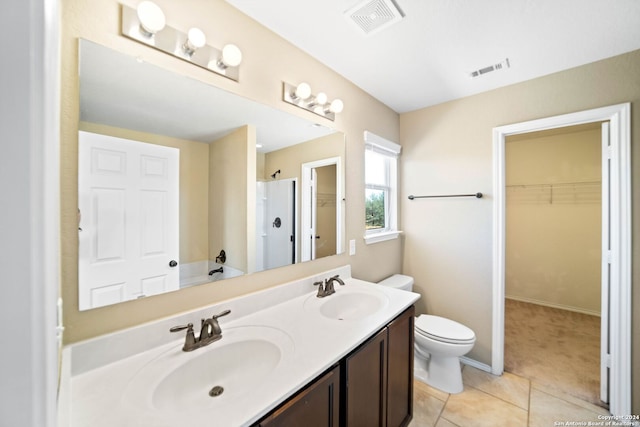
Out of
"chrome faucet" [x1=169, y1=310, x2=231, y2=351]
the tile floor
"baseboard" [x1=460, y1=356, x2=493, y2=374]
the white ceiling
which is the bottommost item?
the tile floor

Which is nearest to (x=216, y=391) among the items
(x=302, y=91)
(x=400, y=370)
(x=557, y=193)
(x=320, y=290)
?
(x=320, y=290)

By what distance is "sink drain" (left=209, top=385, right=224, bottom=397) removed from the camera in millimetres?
907

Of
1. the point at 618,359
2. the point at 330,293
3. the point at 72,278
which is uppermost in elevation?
the point at 72,278

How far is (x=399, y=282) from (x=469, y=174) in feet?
3.73

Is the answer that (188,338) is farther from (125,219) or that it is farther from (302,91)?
(302,91)

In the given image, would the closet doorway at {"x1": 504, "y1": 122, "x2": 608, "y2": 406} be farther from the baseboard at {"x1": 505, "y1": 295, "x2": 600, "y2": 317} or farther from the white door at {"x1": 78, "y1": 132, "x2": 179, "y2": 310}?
the white door at {"x1": 78, "y1": 132, "x2": 179, "y2": 310}

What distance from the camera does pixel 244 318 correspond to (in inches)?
46.9

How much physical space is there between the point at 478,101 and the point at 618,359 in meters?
2.06

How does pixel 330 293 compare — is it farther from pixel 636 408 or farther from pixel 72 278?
pixel 636 408

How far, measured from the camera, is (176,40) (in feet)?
3.35

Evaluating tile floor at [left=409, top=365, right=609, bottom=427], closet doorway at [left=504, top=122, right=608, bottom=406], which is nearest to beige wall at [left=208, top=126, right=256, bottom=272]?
tile floor at [left=409, top=365, right=609, bottom=427]

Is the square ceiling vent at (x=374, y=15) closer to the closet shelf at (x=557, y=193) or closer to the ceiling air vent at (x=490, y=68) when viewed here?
the ceiling air vent at (x=490, y=68)

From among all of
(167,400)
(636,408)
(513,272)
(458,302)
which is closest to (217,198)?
(167,400)

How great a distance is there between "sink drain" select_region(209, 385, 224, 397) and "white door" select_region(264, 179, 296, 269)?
571 mm
